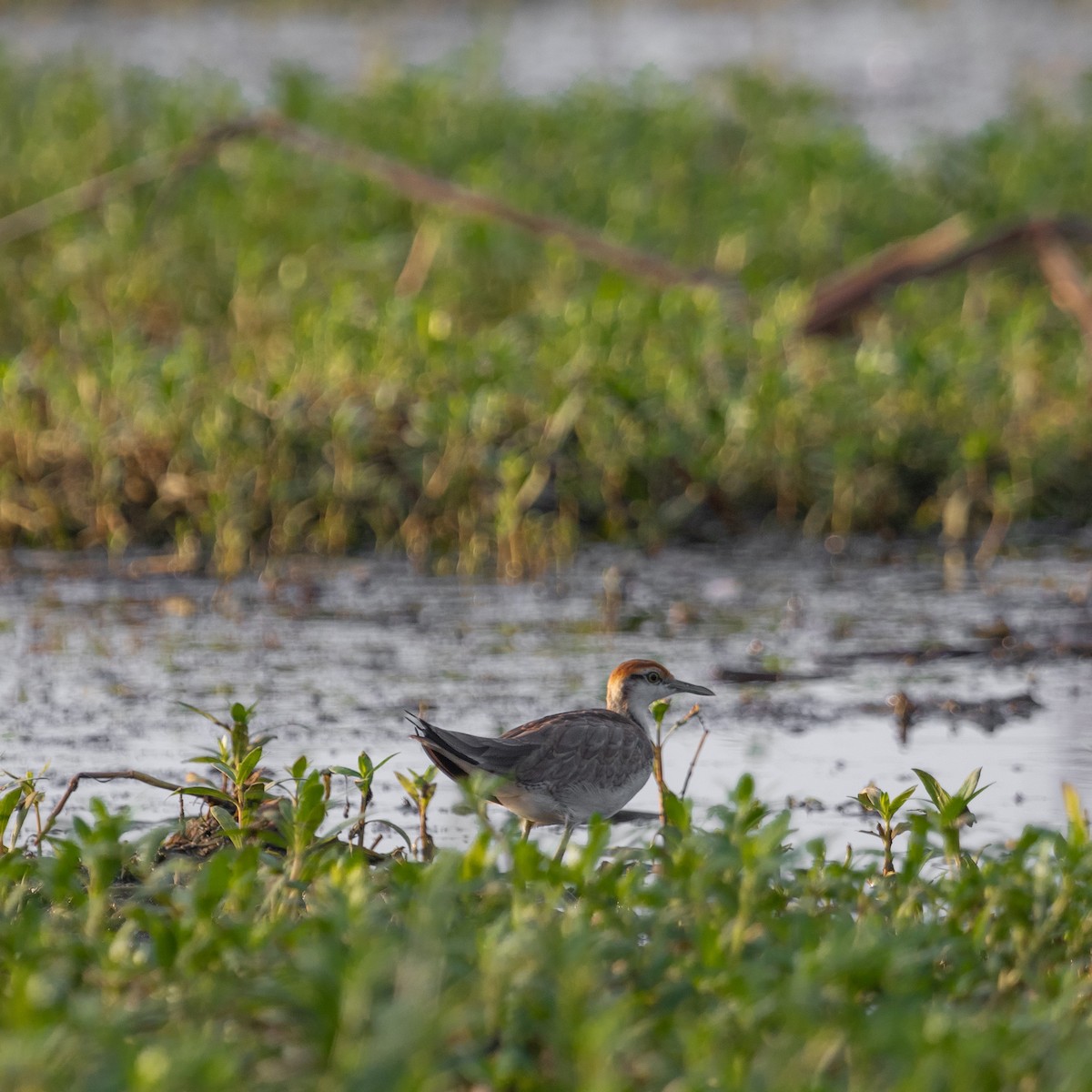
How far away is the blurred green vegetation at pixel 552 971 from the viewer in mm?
3012

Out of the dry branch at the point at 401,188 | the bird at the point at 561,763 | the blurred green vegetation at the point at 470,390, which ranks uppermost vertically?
the dry branch at the point at 401,188

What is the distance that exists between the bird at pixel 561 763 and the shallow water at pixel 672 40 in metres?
15.2

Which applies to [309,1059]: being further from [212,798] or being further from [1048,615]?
[1048,615]

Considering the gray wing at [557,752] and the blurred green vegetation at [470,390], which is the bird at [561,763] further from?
the blurred green vegetation at [470,390]

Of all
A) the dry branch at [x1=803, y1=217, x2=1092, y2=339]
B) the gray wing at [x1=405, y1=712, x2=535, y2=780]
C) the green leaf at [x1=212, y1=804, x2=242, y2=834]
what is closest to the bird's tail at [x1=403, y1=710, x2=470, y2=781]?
the gray wing at [x1=405, y1=712, x2=535, y2=780]

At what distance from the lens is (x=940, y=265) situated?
33.9 feet

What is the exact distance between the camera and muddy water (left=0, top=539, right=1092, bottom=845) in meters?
6.05

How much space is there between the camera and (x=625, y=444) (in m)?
8.62

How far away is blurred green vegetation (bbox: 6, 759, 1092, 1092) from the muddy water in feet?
4.36

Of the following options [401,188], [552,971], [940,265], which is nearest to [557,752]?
[552,971]

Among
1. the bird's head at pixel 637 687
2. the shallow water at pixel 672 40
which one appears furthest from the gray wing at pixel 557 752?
the shallow water at pixel 672 40

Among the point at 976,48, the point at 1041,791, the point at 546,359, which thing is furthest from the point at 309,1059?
the point at 976,48

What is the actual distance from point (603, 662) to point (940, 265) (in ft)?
13.0

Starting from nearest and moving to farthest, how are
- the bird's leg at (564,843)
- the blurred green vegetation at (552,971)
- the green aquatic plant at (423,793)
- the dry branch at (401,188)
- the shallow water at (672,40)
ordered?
the blurred green vegetation at (552,971) < the bird's leg at (564,843) < the green aquatic plant at (423,793) < the dry branch at (401,188) < the shallow water at (672,40)
